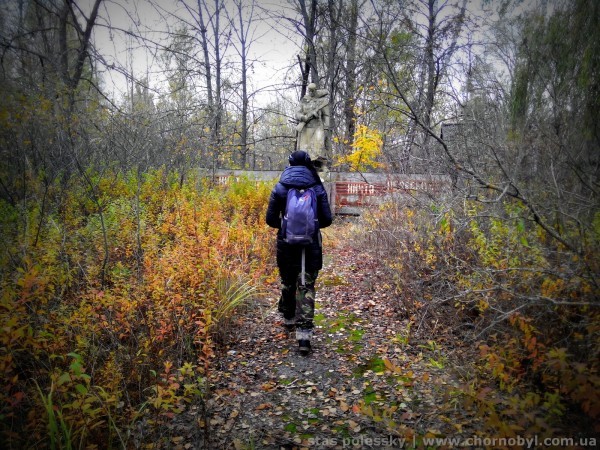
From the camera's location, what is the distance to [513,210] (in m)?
2.97

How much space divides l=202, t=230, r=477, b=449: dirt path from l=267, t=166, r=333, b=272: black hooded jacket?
3.15 feet

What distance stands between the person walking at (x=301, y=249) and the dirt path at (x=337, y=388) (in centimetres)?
40

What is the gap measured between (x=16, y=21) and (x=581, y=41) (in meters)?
4.63

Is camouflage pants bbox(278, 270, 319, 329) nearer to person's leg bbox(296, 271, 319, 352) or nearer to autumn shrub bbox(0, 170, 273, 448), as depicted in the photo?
person's leg bbox(296, 271, 319, 352)

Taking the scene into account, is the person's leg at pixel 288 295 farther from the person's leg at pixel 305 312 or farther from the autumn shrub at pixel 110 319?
the autumn shrub at pixel 110 319

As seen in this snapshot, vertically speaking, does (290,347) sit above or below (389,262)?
below

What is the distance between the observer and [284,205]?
3721 mm

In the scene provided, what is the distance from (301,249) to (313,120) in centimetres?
764

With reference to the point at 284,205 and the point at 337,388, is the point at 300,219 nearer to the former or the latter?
the point at 284,205

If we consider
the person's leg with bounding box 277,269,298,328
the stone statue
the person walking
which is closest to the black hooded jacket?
the person walking

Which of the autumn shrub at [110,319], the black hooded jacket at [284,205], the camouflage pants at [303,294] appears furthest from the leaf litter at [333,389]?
the black hooded jacket at [284,205]

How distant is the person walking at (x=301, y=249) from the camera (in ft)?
11.7

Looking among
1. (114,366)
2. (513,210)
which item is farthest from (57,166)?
(513,210)

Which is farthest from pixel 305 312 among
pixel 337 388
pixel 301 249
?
pixel 337 388
